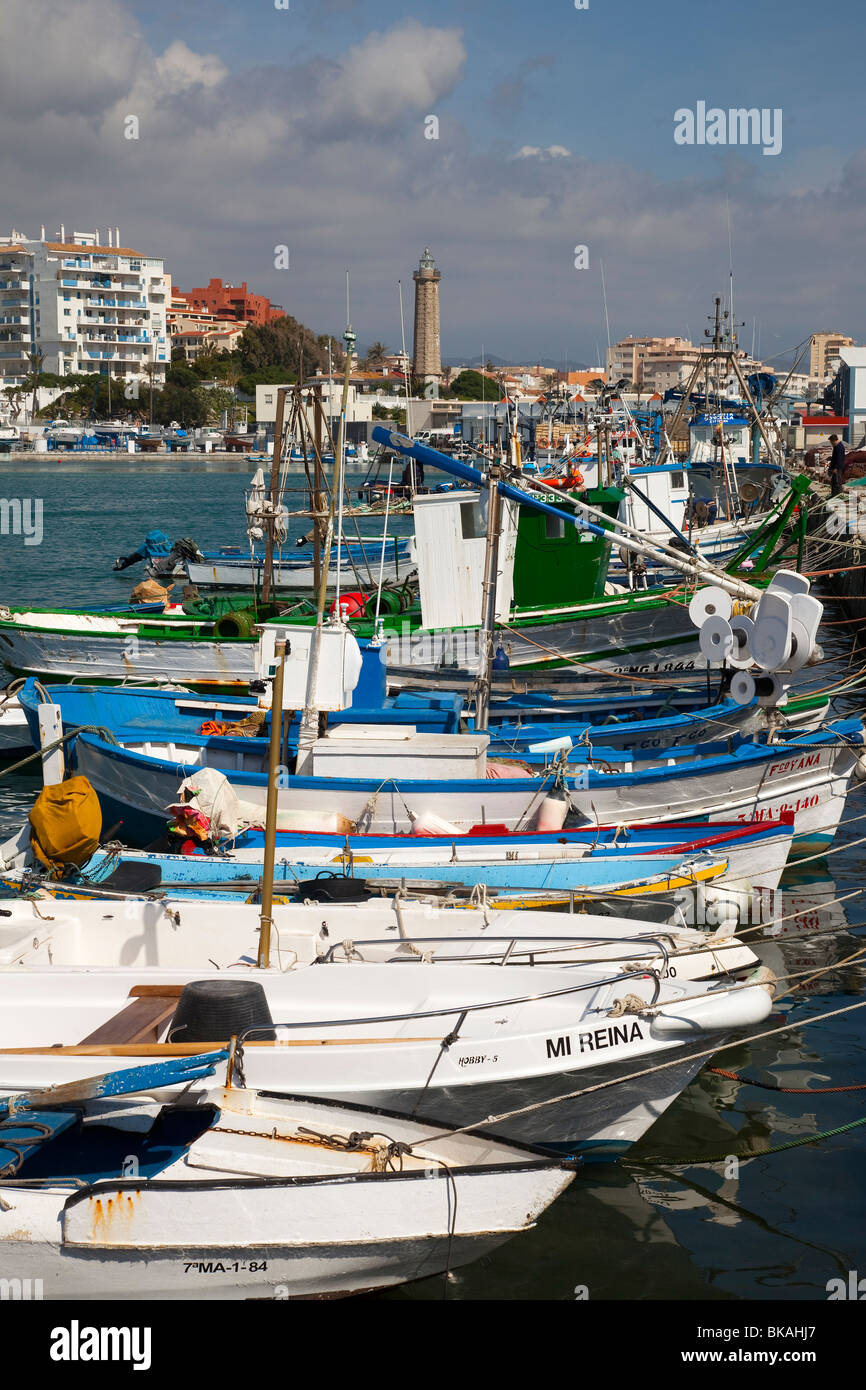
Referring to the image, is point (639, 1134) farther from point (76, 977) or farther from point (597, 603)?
point (597, 603)

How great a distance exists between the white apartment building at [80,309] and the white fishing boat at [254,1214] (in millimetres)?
158107

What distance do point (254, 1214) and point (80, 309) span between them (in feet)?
533

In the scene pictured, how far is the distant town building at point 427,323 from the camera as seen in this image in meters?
162

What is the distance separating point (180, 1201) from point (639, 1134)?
3.37 m

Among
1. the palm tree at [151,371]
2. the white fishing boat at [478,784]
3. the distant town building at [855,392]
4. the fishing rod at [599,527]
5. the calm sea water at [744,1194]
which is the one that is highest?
the palm tree at [151,371]

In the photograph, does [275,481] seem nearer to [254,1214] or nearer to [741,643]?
[741,643]

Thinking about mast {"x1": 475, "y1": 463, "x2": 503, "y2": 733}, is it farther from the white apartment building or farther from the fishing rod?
the white apartment building

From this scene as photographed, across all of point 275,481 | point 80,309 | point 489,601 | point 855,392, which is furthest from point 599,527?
point 80,309

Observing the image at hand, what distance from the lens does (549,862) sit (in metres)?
11.8

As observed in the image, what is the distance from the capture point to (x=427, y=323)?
163875 mm

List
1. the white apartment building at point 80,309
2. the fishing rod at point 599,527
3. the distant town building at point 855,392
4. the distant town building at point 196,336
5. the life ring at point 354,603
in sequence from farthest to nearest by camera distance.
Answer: the distant town building at point 196,336 < the white apartment building at point 80,309 < the distant town building at point 855,392 < the life ring at point 354,603 < the fishing rod at point 599,527

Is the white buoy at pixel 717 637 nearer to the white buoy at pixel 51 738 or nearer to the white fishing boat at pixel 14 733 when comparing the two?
the white buoy at pixel 51 738

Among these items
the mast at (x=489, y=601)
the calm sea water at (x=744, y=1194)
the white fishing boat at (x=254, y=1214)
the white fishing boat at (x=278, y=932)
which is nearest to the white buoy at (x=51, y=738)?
the white fishing boat at (x=278, y=932)
